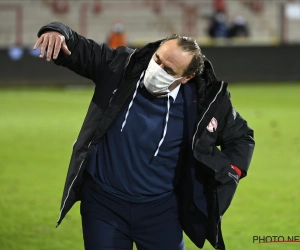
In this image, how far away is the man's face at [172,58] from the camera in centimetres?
456

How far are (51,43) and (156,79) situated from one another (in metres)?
0.72

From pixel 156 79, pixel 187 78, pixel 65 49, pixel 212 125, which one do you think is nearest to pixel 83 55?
pixel 65 49

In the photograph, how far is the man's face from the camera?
4.56m

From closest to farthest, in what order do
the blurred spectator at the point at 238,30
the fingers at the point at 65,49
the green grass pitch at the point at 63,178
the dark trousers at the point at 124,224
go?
1. the fingers at the point at 65,49
2. the dark trousers at the point at 124,224
3. the green grass pitch at the point at 63,178
4. the blurred spectator at the point at 238,30

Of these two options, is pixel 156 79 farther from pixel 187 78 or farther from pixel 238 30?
pixel 238 30

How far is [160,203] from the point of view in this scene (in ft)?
Result: 15.9

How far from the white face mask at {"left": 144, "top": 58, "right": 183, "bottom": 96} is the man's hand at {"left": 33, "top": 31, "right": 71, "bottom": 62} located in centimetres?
58

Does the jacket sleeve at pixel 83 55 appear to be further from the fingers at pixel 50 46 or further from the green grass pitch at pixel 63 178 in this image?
the green grass pitch at pixel 63 178

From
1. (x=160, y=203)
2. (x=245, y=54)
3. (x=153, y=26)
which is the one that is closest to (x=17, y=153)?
(x=160, y=203)

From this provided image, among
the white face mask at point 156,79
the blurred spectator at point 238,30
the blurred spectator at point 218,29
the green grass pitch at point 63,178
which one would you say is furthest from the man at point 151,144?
the blurred spectator at point 238,30

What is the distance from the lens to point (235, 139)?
4836 mm

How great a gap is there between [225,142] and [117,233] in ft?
3.24

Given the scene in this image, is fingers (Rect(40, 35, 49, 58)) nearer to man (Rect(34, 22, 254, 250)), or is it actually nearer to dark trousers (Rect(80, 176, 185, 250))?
man (Rect(34, 22, 254, 250))

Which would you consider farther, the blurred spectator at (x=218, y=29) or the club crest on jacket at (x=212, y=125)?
the blurred spectator at (x=218, y=29)
